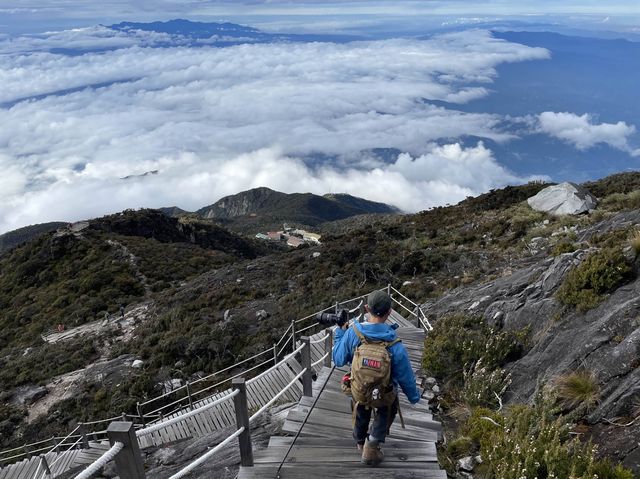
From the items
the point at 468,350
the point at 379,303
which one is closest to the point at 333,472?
the point at 379,303

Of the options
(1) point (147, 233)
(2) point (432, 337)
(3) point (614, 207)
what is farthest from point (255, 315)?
(1) point (147, 233)

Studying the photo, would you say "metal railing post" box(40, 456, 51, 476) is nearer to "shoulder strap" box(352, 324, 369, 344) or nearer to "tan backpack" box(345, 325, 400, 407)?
"tan backpack" box(345, 325, 400, 407)

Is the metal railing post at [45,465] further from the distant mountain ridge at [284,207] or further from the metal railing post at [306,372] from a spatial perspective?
the distant mountain ridge at [284,207]

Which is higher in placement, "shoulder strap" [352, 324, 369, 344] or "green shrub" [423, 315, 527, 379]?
"shoulder strap" [352, 324, 369, 344]

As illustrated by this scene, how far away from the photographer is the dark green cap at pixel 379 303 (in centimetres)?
370

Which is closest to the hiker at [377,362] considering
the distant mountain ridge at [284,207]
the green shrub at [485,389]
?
the green shrub at [485,389]

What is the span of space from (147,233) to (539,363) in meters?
44.5

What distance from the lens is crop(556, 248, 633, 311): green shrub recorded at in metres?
6.62

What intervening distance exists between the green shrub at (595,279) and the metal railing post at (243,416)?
5.29 metres

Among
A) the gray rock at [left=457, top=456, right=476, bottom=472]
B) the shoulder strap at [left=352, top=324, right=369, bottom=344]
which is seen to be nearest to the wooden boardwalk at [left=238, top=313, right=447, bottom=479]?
the gray rock at [left=457, top=456, right=476, bottom=472]

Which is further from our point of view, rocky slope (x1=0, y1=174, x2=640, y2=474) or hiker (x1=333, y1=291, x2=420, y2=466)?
rocky slope (x1=0, y1=174, x2=640, y2=474)

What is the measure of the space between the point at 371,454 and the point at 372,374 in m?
1.18

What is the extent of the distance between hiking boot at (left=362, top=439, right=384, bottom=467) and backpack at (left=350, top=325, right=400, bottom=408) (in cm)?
71

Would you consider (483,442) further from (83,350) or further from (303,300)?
(83,350)
